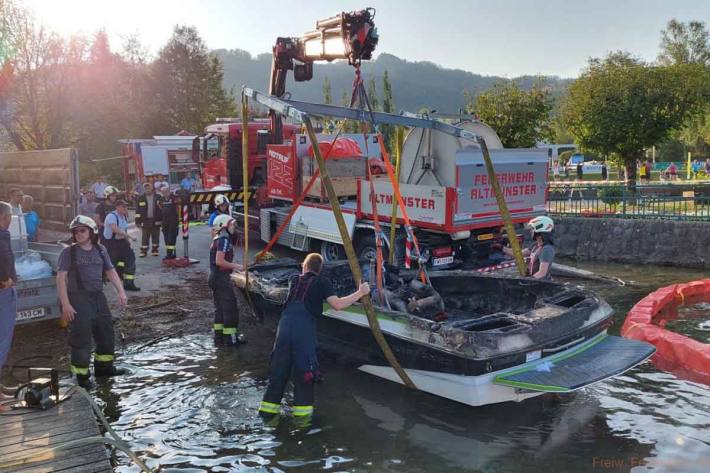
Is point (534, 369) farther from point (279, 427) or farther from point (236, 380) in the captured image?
point (236, 380)

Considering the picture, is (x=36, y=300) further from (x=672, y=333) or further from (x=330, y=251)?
(x=672, y=333)

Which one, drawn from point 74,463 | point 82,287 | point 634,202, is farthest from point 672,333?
point 634,202

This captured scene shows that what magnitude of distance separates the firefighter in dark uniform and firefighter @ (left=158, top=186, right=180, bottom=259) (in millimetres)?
7338

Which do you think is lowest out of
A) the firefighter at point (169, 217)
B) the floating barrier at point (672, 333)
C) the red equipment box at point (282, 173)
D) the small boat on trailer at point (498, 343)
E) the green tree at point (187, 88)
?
the floating barrier at point (672, 333)

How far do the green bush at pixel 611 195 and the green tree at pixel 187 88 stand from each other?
112ft

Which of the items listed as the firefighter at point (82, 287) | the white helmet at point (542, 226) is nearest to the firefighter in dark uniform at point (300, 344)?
the firefighter at point (82, 287)

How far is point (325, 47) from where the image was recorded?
1148 centimetres

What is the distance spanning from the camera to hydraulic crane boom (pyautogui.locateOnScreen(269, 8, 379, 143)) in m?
9.59

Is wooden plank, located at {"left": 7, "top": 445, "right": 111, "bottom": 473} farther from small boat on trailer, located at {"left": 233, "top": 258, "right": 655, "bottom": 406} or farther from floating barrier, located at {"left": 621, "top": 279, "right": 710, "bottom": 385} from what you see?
floating barrier, located at {"left": 621, "top": 279, "right": 710, "bottom": 385}

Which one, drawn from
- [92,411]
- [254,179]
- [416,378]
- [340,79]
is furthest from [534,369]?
[340,79]

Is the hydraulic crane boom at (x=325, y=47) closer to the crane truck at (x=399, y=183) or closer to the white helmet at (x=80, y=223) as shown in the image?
the crane truck at (x=399, y=183)

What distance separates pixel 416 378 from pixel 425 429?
526mm

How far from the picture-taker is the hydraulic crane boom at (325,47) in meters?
9.59

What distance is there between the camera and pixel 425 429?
5.57 metres
